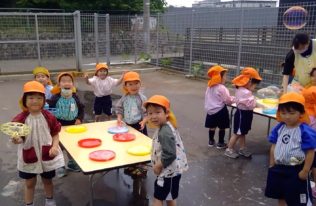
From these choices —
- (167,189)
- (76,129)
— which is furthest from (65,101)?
(167,189)

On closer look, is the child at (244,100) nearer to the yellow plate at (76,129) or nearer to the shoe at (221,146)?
the shoe at (221,146)

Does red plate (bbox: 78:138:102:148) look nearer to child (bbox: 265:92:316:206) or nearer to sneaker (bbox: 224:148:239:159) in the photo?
child (bbox: 265:92:316:206)

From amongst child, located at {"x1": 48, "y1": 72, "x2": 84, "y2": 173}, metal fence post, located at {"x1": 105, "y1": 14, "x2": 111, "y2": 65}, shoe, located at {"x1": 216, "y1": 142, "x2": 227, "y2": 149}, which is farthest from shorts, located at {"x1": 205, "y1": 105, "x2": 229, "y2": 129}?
metal fence post, located at {"x1": 105, "y1": 14, "x2": 111, "y2": 65}

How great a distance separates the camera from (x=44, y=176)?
3.47 m

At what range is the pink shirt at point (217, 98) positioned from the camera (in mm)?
5277

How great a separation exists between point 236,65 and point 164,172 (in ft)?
25.7

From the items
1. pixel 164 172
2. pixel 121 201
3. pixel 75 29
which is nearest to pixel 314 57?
pixel 164 172

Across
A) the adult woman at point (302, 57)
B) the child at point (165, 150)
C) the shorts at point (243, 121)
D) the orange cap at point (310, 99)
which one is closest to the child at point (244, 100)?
the shorts at point (243, 121)

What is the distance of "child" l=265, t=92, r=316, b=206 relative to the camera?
2926 mm

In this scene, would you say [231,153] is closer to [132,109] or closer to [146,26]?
[132,109]

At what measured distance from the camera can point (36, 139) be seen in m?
3.27

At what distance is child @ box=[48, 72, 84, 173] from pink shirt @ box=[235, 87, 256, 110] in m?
2.35

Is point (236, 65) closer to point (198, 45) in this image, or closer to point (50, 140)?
point (198, 45)

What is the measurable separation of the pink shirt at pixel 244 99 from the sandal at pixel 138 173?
1785mm
